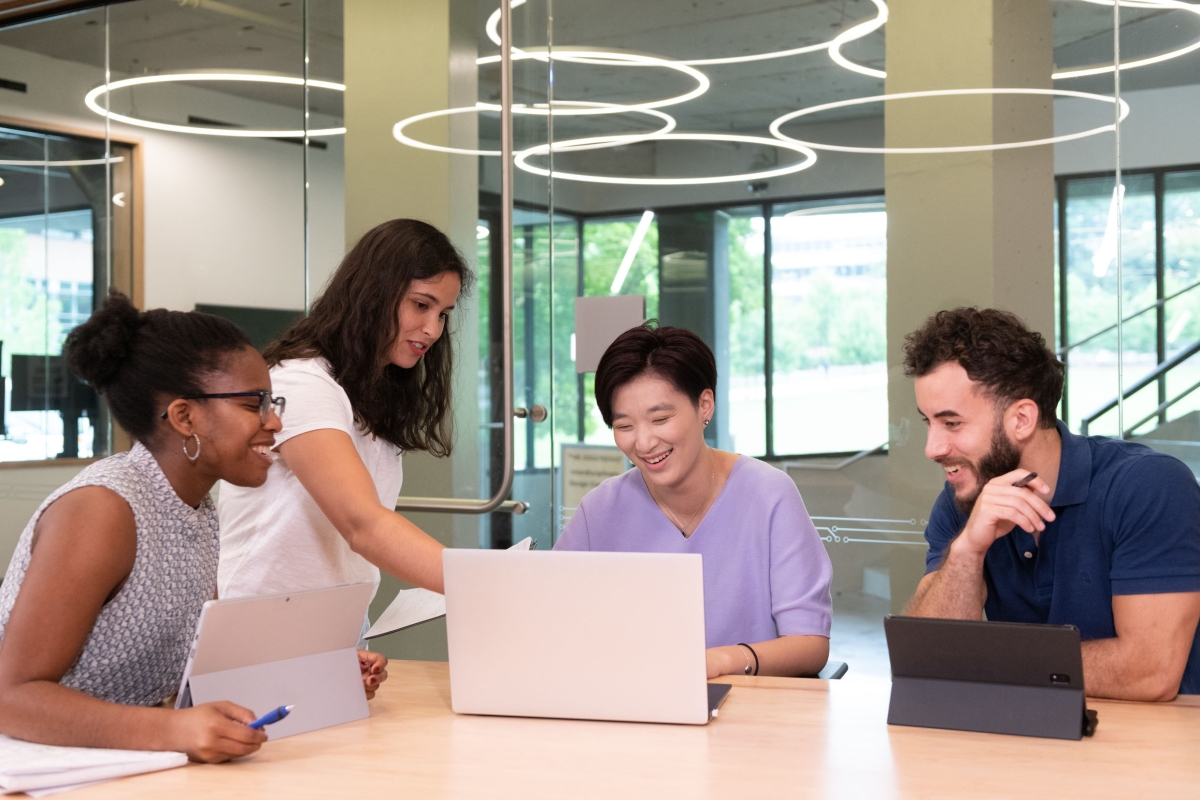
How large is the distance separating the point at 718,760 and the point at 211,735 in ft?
2.18

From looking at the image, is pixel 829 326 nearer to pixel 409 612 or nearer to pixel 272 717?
pixel 409 612

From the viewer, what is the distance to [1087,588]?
187 cm

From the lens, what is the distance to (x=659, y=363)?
218cm

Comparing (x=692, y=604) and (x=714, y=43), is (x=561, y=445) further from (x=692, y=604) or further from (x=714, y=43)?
(x=692, y=604)

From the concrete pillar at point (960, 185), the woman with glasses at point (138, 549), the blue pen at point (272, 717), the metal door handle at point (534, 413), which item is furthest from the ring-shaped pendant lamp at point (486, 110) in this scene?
the blue pen at point (272, 717)

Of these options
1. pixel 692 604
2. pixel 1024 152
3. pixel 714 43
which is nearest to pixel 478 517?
pixel 714 43

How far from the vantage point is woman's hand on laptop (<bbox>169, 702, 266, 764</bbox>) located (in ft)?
4.62

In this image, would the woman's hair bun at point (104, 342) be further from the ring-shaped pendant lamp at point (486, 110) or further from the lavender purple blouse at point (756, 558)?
the ring-shaped pendant lamp at point (486, 110)

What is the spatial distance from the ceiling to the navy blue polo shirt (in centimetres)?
179

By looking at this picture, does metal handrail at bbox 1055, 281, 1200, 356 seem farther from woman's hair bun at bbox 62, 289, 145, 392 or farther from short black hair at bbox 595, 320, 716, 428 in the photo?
woman's hair bun at bbox 62, 289, 145, 392

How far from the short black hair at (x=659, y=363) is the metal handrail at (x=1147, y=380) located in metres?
1.64

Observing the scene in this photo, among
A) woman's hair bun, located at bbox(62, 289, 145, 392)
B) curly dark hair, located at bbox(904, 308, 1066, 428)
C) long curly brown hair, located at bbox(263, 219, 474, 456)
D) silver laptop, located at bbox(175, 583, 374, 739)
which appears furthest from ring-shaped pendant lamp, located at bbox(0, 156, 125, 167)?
curly dark hair, located at bbox(904, 308, 1066, 428)

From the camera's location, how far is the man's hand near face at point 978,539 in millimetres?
1744

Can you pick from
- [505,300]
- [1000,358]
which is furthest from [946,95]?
[1000,358]
